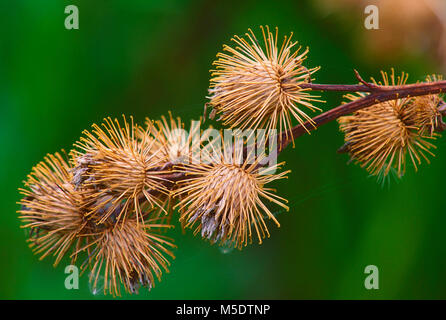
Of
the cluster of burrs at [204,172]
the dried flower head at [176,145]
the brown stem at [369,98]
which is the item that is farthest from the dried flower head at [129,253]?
the brown stem at [369,98]

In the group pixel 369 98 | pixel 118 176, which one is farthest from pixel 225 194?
pixel 369 98

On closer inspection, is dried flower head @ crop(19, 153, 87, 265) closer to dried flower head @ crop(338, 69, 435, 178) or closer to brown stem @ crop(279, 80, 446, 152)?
brown stem @ crop(279, 80, 446, 152)

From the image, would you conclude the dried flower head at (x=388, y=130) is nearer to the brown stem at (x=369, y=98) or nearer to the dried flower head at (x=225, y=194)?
the brown stem at (x=369, y=98)

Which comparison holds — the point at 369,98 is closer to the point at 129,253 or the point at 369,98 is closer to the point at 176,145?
the point at 176,145

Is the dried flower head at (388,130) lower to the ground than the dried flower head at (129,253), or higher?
higher

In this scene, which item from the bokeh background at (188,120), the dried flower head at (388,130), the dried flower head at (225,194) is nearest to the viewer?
the dried flower head at (225,194)

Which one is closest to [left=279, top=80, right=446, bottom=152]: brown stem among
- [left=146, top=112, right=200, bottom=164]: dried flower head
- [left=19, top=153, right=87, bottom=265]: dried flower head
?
[left=146, top=112, right=200, bottom=164]: dried flower head

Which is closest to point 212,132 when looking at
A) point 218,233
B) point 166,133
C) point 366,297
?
point 166,133

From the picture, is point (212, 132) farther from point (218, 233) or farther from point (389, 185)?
point (389, 185)
